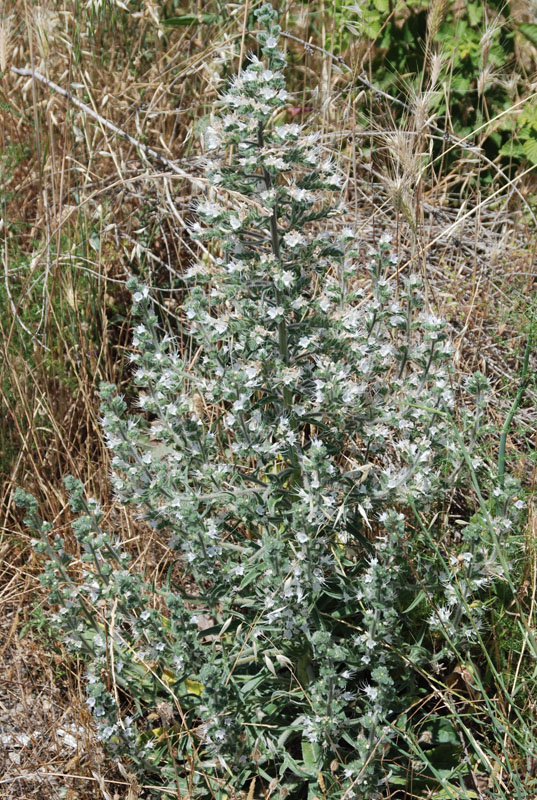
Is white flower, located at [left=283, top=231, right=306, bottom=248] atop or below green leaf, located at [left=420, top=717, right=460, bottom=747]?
atop

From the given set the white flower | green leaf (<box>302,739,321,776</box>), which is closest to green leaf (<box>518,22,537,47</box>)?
the white flower

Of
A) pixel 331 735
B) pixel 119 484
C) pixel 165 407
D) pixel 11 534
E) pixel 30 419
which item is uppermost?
pixel 165 407

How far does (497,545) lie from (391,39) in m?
3.01

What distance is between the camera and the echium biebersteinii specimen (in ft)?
6.79

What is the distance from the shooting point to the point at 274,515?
7.25 feet

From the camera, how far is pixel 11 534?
124 inches

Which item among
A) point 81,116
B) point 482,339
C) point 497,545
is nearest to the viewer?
point 497,545

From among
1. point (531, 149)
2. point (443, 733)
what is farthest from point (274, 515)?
point (531, 149)

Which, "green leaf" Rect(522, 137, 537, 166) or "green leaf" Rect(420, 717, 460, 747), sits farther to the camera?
"green leaf" Rect(522, 137, 537, 166)

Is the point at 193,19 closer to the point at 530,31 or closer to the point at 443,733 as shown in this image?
the point at 530,31

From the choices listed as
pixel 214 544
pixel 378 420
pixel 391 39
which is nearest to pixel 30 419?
pixel 214 544

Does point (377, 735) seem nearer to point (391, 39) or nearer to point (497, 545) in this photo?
point (497, 545)

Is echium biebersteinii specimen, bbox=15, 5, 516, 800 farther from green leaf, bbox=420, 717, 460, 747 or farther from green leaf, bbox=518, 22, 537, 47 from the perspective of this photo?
green leaf, bbox=518, 22, 537, 47

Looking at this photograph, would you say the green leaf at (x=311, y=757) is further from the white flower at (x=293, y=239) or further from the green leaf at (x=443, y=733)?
the white flower at (x=293, y=239)
